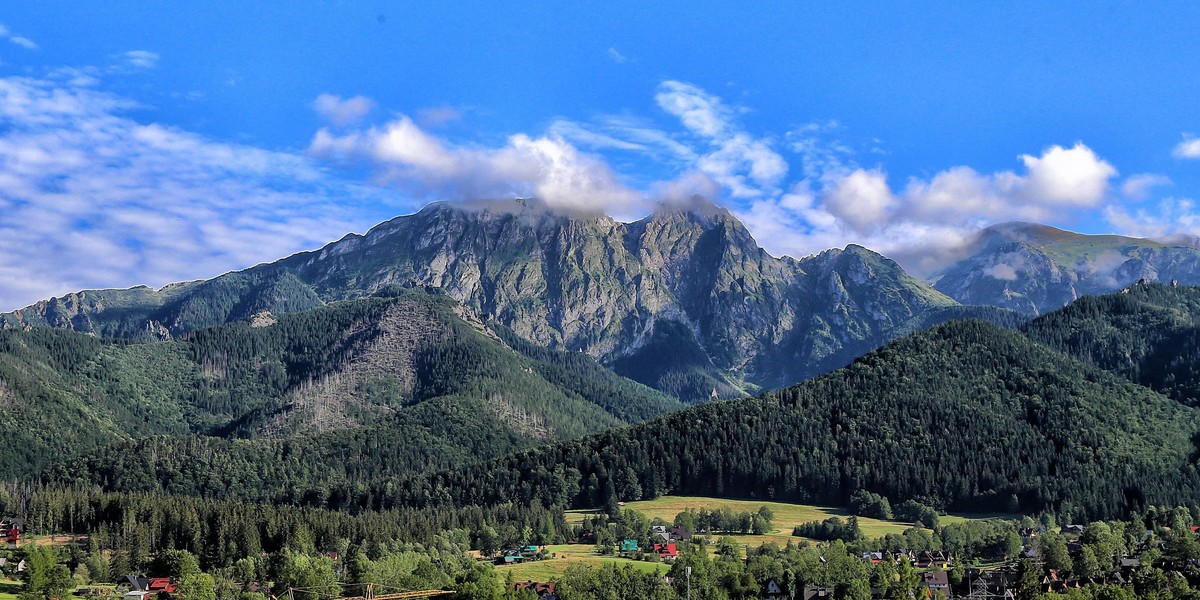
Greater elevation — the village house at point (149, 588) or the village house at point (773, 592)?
the village house at point (149, 588)

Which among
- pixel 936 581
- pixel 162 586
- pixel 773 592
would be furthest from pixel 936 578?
pixel 162 586

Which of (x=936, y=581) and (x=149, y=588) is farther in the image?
(x=936, y=581)

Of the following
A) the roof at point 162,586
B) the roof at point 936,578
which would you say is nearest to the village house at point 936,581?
the roof at point 936,578

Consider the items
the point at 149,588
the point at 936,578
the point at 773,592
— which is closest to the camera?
the point at 773,592

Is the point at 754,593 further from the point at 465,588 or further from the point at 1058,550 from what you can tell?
the point at 1058,550

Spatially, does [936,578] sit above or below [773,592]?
above

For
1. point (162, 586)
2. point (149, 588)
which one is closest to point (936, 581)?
point (162, 586)

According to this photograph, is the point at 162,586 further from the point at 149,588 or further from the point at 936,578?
the point at 936,578

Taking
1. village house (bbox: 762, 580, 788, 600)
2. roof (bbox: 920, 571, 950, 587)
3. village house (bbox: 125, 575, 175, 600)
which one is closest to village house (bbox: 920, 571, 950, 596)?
roof (bbox: 920, 571, 950, 587)

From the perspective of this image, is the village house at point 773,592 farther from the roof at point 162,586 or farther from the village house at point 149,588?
the roof at point 162,586

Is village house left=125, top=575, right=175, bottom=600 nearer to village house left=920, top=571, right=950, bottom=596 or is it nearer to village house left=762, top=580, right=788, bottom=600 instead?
village house left=762, top=580, right=788, bottom=600

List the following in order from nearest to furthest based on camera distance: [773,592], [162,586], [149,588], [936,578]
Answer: [773,592] → [149,588] → [162,586] → [936,578]

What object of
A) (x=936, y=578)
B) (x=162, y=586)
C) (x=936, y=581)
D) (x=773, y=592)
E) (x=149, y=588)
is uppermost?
(x=162, y=586)

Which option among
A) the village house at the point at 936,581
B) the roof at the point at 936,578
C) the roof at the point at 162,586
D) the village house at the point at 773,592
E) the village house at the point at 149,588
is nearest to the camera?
the village house at the point at 149,588
